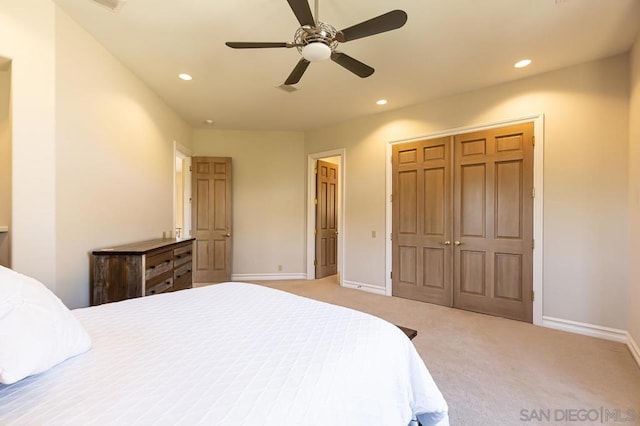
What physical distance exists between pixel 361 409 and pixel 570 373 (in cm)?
222

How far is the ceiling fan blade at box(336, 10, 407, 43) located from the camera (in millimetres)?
1638

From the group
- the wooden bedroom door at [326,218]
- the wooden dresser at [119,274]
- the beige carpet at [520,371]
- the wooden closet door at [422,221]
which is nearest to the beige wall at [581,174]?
the beige carpet at [520,371]

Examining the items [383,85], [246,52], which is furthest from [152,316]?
[383,85]

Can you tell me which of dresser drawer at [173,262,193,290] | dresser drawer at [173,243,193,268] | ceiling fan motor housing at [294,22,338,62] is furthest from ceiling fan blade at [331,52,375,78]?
dresser drawer at [173,262,193,290]

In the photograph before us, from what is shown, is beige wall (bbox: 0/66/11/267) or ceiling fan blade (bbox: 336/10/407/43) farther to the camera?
beige wall (bbox: 0/66/11/267)

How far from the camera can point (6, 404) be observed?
0.71 meters

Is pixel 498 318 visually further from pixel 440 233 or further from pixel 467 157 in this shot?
pixel 467 157

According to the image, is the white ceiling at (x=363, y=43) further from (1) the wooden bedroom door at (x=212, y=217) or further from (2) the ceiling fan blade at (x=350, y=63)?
(1) the wooden bedroom door at (x=212, y=217)

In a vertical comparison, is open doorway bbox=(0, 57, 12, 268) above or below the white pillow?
above

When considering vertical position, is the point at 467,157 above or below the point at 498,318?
above

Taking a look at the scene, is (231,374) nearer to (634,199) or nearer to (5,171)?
(5,171)

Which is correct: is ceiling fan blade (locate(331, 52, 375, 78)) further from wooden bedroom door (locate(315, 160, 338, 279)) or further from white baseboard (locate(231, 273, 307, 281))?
white baseboard (locate(231, 273, 307, 281))

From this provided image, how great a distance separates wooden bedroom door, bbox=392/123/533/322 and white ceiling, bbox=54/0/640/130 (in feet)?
2.53

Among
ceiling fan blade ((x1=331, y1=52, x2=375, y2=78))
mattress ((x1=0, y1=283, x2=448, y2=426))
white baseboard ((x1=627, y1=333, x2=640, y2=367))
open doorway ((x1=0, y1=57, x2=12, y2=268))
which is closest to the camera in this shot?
mattress ((x1=0, y1=283, x2=448, y2=426))
